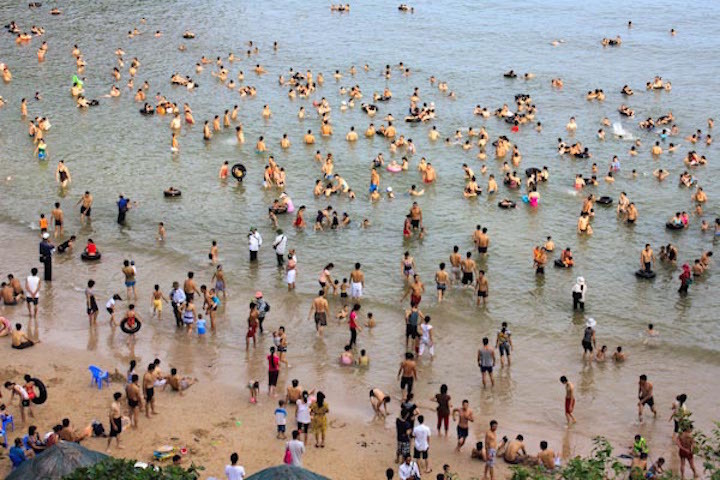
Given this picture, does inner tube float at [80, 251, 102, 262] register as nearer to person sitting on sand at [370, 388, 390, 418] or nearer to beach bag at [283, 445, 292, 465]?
person sitting on sand at [370, 388, 390, 418]

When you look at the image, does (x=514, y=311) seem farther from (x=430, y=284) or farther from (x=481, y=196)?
(x=481, y=196)

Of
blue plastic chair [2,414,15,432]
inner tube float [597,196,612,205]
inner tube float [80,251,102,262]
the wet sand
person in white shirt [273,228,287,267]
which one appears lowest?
the wet sand

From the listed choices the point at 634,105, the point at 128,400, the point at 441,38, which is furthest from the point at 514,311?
the point at 441,38

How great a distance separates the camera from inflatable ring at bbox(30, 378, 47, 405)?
19.4 m

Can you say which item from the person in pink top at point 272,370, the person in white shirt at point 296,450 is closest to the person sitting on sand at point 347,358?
the person in pink top at point 272,370

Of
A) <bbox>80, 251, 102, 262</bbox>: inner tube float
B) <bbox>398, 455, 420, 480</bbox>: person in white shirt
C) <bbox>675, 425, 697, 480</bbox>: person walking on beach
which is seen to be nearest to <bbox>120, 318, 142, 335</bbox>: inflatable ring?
<bbox>80, 251, 102, 262</bbox>: inner tube float

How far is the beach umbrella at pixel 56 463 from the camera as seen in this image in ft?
48.9

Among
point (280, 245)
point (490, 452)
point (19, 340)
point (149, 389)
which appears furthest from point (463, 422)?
point (19, 340)

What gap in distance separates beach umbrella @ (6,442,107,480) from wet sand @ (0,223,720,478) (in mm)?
2989

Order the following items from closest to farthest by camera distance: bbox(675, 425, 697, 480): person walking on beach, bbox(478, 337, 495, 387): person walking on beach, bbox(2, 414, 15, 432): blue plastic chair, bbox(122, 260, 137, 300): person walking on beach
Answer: bbox(675, 425, 697, 480): person walking on beach < bbox(2, 414, 15, 432): blue plastic chair < bbox(478, 337, 495, 387): person walking on beach < bbox(122, 260, 137, 300): person walking on beach

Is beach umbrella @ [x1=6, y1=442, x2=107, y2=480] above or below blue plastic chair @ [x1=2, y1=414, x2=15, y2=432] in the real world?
above

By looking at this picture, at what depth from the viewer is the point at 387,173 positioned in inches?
1407

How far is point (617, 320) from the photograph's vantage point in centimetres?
2562

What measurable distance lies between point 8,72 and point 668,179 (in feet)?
99.9
